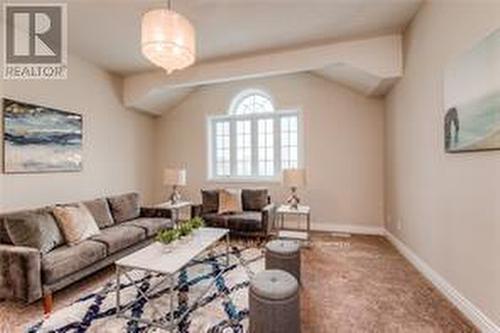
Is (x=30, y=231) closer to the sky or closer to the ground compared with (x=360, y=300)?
closer to the sky

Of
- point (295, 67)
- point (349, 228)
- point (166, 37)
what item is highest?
point (295, 67)

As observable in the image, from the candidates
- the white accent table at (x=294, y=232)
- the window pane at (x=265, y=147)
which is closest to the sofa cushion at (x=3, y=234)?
the white accent table at (x=294, y=232)

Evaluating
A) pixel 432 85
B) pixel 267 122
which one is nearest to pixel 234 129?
pixel 267 122

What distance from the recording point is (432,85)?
2.93m

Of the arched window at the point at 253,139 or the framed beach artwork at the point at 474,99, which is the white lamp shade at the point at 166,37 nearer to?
the framed beach artwork at the point at 474,99

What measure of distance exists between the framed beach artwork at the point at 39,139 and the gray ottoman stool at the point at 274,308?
3.28 meters

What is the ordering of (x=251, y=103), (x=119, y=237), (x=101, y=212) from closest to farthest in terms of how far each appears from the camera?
1. (x=119, y=237)
2. (x=101, y=212)
3. (x=251, y=103)

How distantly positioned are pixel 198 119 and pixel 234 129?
2.70 ft

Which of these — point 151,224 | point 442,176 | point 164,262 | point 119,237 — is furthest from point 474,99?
point 151,224

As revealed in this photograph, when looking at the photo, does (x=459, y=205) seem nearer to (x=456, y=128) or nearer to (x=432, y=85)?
(x=456, y=128)

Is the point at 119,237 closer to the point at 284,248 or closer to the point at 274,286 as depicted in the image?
the point at 284,248

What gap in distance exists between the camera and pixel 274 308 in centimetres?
183

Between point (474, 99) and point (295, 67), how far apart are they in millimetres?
2533

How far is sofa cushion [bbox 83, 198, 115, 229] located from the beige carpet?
69 centimetres
